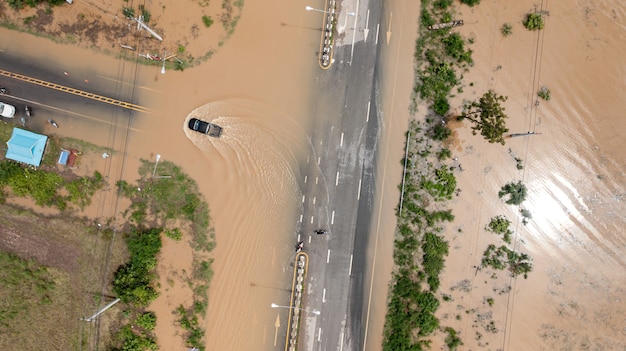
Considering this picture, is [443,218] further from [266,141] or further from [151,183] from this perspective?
[151,183]

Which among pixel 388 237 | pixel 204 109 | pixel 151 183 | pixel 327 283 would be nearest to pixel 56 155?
pixel 151 183

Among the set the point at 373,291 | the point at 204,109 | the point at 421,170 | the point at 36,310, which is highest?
the point at 204,109

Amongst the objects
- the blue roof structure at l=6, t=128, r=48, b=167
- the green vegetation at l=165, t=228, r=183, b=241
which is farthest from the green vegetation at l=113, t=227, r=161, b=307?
the blue roof structure at l=6, t=128, r=48, b=167

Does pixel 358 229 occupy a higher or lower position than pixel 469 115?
lower

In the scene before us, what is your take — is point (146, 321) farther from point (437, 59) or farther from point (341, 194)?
point (437, 59)

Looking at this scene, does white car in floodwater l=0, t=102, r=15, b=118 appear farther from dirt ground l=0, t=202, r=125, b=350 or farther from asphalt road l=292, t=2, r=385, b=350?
asphalt road l=292, t=2, r=385, b=350

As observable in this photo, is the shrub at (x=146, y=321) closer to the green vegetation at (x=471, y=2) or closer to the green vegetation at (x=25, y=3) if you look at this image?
the green vegetation at (x=25, y=3)

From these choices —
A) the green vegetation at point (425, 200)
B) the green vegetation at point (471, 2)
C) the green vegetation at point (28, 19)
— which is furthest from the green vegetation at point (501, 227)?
the green vegetation at point (28, 19)
